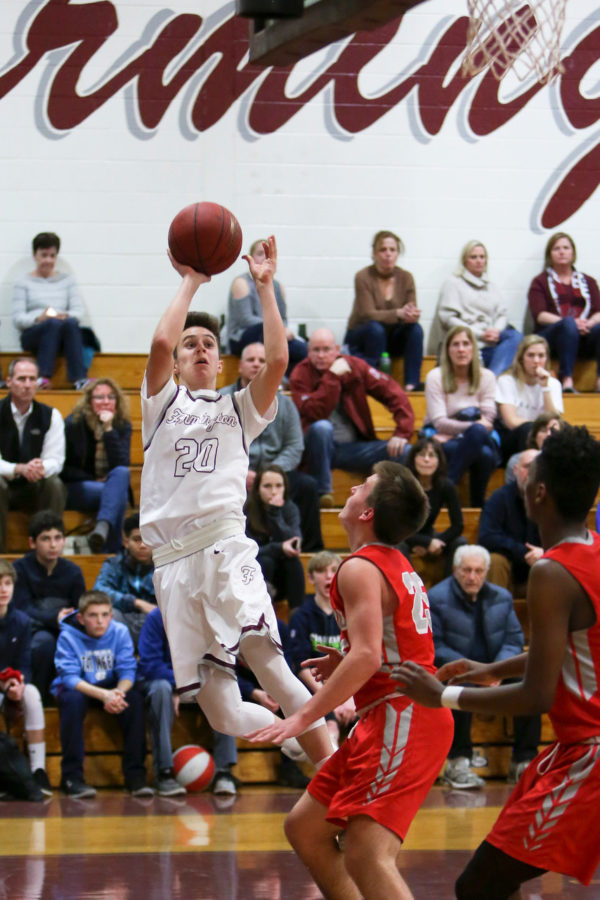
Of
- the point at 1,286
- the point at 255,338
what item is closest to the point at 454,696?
the point at 255,338

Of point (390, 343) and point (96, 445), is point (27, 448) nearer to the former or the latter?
point (96, 445)

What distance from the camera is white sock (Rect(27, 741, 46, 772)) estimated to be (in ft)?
22.3

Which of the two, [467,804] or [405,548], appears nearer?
[467,804]

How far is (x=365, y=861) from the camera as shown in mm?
3332

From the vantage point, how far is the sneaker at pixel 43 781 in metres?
6.71

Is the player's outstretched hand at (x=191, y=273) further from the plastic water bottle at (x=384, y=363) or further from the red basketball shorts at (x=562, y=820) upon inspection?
the plastic water bottle at (x=384, y=363)

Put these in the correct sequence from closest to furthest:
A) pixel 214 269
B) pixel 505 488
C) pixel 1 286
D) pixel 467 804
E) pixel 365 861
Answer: pixel 365 861
pixel 214 269
pixel 467 804
pixel 505 488
pixel 1 286

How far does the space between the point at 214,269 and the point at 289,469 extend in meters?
4.09

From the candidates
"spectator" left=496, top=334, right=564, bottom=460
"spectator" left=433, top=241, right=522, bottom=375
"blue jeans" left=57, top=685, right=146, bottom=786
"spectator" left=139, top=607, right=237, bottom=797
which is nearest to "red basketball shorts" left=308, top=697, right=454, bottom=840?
"spectator" left=139, top=607, right=237, bottom=797

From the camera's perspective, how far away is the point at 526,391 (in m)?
9.24

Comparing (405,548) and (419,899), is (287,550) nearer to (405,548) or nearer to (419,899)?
(405,548)

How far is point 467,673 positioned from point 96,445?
547 centimetres

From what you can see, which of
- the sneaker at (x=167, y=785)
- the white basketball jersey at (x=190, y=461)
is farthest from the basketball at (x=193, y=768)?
the white basketball jersey at (x=190, y=461)

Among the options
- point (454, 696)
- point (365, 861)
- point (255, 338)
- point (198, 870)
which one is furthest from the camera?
point (255, 338)
